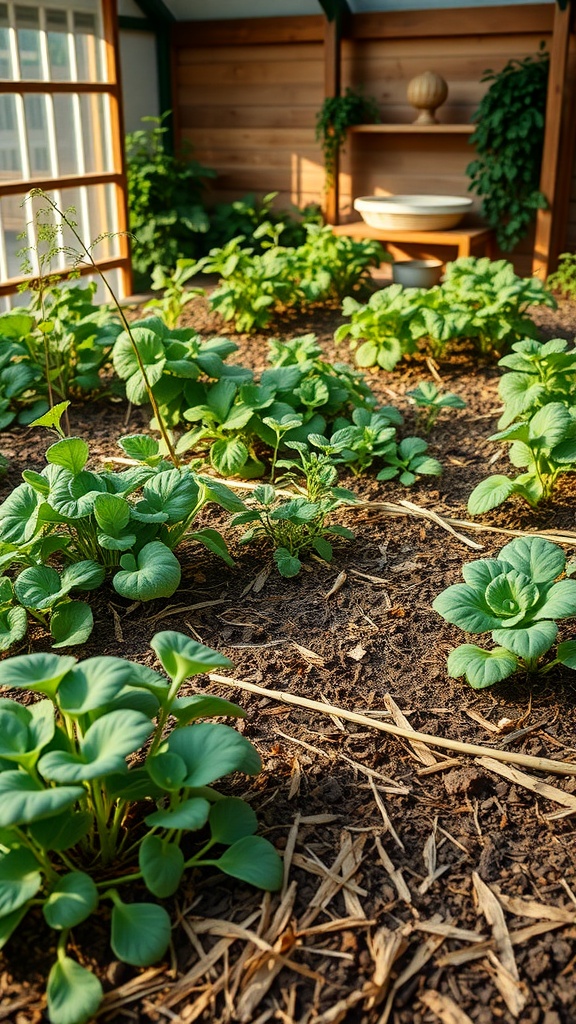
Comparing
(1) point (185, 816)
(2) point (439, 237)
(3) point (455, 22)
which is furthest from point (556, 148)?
(1) point (185, 816)

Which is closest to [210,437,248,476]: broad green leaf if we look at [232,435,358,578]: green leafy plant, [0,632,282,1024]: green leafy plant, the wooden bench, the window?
[232,435,358,578]: green leafy plant

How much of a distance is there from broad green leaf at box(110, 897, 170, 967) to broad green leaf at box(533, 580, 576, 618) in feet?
2.74

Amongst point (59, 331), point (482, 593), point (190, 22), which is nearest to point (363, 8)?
point (190, 22)

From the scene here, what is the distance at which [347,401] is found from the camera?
3.02 m

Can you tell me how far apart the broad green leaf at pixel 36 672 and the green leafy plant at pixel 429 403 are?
183 cm

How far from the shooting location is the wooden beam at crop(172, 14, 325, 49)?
19.2ft

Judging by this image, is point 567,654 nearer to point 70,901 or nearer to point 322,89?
point 70,901

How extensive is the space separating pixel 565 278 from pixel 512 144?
0.88m

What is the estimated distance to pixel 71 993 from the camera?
44.1 inches

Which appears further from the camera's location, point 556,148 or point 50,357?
point 556,148

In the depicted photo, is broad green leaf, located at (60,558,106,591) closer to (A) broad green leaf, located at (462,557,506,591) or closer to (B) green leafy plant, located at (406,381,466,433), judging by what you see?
(A) broad green leaf, located at (462,557,506,591)

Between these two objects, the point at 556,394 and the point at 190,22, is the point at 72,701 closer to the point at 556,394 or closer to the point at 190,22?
the point at 556,394

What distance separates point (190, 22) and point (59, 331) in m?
4.03

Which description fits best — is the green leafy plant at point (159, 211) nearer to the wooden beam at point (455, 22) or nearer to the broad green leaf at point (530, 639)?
the wooden beam at point (455, 22)
